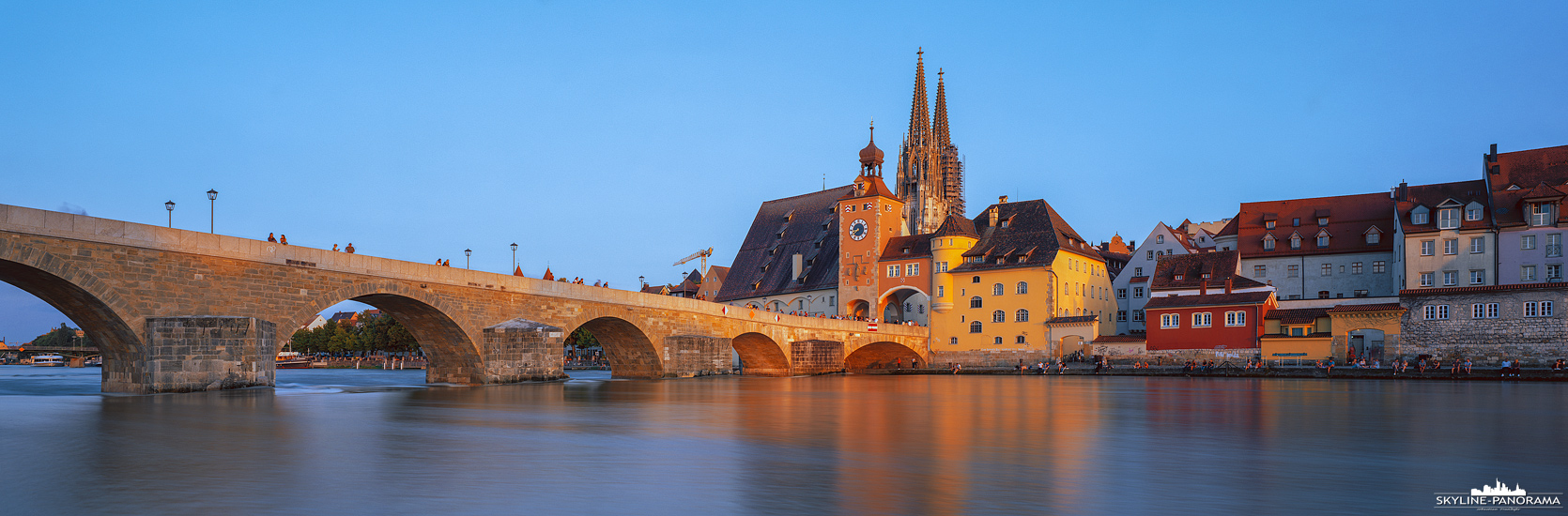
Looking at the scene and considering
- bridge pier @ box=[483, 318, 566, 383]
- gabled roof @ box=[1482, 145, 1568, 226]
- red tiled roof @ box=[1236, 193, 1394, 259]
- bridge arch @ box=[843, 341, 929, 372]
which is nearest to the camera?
bridge pier @ box=[483, 318, 566, 383]

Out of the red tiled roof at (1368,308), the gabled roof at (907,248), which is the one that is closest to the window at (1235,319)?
the red tiled roof at (1368,308)

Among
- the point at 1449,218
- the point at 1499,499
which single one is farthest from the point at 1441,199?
the point at 1499,499

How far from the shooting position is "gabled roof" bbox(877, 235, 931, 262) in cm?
6988

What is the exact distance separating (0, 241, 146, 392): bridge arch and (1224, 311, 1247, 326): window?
48.2 meters

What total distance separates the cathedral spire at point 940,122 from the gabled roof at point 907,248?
28.0 metres

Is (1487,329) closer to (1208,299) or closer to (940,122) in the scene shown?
(1208,299)

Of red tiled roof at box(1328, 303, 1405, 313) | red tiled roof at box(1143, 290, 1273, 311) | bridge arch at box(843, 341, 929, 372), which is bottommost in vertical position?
bridge arch at box(843, 341, 929, 372)

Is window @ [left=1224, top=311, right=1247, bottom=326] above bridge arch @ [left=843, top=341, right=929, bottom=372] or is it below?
above

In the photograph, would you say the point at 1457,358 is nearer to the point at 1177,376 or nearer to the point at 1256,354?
the point at 1256,354

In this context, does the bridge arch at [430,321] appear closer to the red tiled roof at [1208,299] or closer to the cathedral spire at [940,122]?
the red tiled roof at [1208,299]

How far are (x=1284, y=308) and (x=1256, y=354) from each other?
3.29m

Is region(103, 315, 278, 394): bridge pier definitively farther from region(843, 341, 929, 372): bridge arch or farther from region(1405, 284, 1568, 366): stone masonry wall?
region(1405, 284, 1568, 366): stone masonry wall

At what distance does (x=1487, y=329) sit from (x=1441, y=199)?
7.98m

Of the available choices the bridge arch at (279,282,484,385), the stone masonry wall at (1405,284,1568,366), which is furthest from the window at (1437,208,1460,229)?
the bridge arch at (279,282,484,385)
